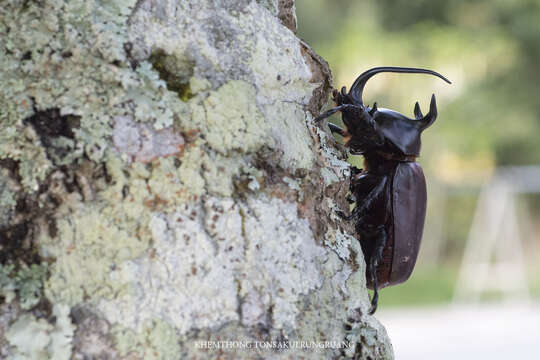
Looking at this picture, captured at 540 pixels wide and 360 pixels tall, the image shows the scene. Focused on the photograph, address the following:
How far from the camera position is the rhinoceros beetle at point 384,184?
1.53 metres

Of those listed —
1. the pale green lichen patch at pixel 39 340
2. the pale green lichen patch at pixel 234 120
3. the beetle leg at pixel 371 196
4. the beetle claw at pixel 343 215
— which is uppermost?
the beetle leg at pixel 371 196

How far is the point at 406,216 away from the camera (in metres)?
1.58

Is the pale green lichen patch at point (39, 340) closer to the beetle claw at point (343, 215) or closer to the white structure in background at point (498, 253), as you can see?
the beetle claw at point (343, 215)

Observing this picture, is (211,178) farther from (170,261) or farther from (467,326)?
(467,326)

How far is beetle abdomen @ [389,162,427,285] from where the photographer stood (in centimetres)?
155

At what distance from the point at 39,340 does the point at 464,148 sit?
11.8 meters

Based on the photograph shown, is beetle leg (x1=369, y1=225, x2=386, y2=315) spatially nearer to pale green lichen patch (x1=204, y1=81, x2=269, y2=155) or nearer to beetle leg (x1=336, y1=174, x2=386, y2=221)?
beetle leg (x1=336, y1=174, x2=386, y2=221)

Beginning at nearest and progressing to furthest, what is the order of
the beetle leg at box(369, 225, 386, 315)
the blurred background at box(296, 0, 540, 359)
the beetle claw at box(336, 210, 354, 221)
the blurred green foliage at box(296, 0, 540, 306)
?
the beetle claw at box(336, 210, 354, 221), the beetle leg at box(369, 225, 386, 315), the blurred background at box(296, 0, 540, 359), the blurred green foliage at box(296, 0, 540, 306)

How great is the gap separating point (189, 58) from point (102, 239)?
298 millimetres

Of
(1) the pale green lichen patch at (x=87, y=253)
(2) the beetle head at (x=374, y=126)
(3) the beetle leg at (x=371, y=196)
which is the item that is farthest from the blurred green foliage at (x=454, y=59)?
(1) the pale green lichen patch at (x=87, y=253)

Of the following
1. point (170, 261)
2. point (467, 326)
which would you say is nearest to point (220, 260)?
point (170, 261)

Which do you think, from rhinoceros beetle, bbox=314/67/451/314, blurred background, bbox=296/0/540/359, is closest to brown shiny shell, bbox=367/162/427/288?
rhinoceros beetle, bbox=314/67/451/314

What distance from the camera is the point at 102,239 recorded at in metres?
0.94

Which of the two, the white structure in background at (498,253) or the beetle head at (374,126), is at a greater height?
the white structure in background at (498,253)
